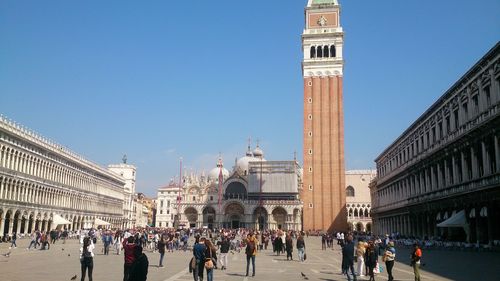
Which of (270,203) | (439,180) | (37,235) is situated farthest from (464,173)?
(270,203)

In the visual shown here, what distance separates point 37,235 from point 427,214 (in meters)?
36.1

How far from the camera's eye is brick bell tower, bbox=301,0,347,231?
75.4 m

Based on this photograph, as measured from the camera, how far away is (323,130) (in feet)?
254

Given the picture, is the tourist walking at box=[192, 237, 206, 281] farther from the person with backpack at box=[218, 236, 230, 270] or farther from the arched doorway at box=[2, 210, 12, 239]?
the arched doorway at box=[2, 210, 12, 239]

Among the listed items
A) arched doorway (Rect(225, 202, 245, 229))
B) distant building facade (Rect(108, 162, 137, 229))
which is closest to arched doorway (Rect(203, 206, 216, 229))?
arched doorway (Rect(225, 202, 245, 229))

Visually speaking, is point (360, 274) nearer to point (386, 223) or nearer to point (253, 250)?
point (253, 250)

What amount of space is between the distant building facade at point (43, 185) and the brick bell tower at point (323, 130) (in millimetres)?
34252

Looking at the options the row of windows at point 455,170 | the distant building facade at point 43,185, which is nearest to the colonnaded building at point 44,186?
the distant building facade at point 43,185

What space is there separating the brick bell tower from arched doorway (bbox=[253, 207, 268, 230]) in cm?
1346

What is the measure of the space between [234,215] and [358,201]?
30009 millimetres

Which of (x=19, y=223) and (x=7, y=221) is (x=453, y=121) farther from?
(x=7, y=221)

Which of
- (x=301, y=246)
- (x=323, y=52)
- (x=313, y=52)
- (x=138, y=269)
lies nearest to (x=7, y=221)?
(x=301, y=246)

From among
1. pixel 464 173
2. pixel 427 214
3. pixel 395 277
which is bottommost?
pixel 395 277

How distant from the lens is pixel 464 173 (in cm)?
3650
